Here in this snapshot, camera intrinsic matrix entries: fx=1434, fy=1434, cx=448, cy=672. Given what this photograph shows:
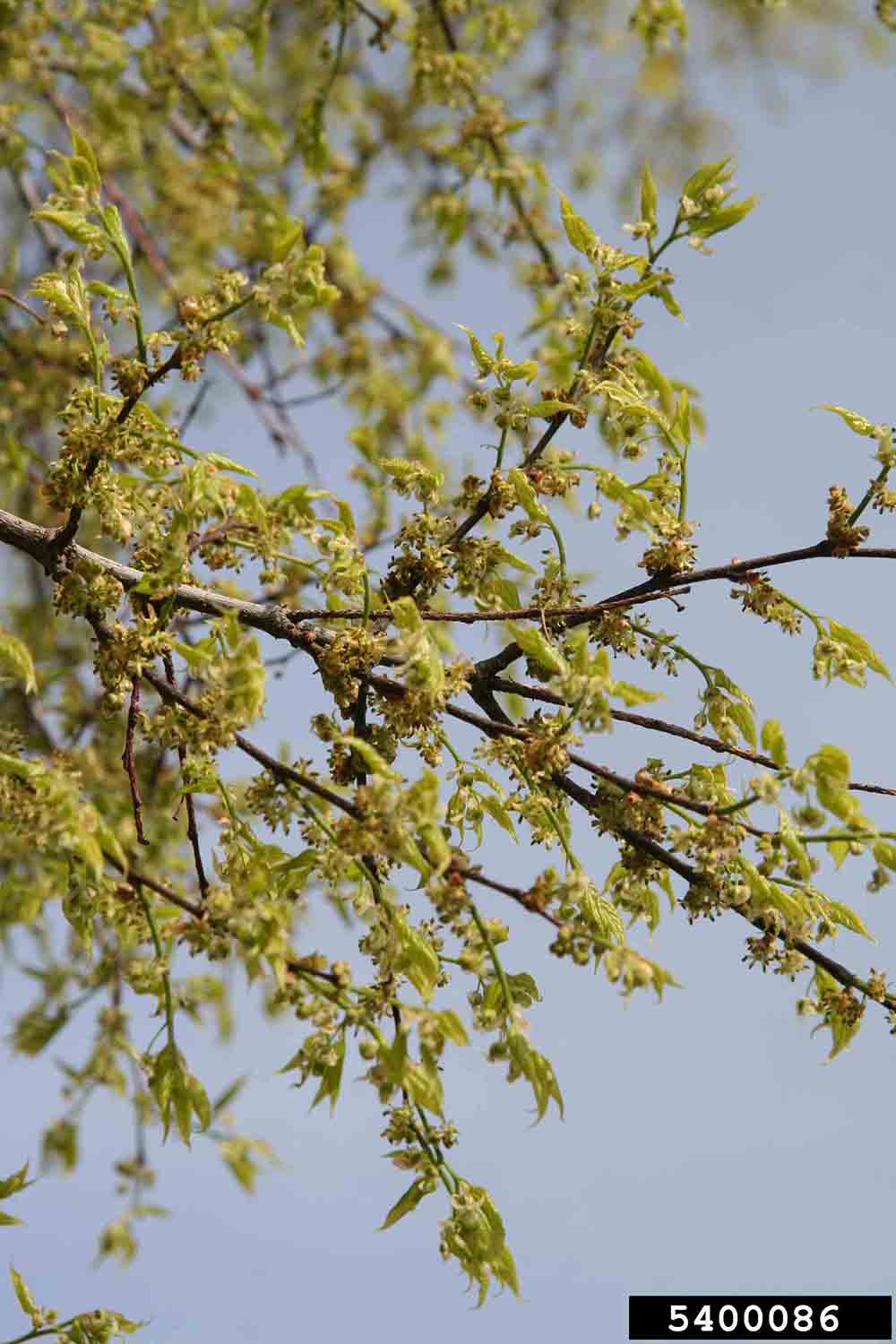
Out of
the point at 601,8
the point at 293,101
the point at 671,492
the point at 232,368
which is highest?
the point at 601,8

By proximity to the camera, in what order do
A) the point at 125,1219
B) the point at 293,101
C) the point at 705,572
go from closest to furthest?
1. the point at 705,572
2. the point at 125,1219
3. the point at 293,101

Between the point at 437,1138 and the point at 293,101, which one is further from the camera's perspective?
the point at 293,101

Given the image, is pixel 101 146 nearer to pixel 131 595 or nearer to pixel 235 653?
pixel 131 595

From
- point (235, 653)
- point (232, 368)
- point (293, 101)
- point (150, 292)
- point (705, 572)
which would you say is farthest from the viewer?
point (293, 101)

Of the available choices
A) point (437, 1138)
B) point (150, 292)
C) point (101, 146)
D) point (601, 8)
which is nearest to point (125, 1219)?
point (437, 1138)

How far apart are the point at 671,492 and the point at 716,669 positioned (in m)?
Answer: 0.29

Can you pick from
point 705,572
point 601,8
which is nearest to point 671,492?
point 705,572

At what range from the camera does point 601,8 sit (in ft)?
21.5

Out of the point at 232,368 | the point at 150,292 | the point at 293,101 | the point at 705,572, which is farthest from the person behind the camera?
the point at 293,101

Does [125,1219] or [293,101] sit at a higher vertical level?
[293,101]

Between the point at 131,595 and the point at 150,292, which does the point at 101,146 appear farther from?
the point at 131,595

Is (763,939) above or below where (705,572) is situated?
below

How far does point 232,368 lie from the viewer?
4.50 meters

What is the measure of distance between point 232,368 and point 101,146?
4.42 ft
